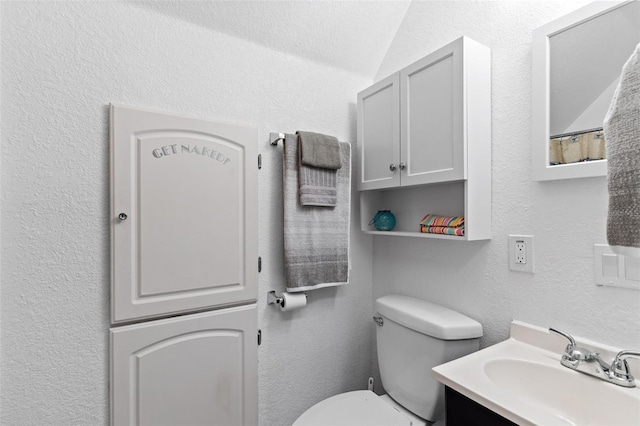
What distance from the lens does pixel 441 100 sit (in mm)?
1295

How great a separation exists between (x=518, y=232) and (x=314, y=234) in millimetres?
856

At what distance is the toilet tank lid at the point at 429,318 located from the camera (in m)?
1.22

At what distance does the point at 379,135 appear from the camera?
1615mm

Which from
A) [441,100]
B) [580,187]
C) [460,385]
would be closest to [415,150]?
[441,100]

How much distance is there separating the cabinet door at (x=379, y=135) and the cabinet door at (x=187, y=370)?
34.4 inches

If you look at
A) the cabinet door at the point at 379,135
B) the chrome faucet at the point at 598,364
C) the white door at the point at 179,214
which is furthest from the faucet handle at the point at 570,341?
the white door at the point at 179,214

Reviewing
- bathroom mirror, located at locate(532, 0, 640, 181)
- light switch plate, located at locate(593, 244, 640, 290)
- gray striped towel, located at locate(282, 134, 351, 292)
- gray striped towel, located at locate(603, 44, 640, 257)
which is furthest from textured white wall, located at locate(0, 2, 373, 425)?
light switch plate, located at locate(593, 244, 640, 290)

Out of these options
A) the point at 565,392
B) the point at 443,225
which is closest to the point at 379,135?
A: the point at 443,225

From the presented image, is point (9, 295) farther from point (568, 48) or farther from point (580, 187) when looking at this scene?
point (568, 48)

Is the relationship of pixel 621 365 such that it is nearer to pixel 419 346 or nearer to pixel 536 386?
pixel 536 386

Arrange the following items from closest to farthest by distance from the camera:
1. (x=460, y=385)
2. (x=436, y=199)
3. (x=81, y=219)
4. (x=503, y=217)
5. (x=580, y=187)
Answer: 1. (x=460, y=385)
2. (x=580, y=187)
3. (x=81, y=219)
4. (x=503, y=217)
5. (x=436, y=199)

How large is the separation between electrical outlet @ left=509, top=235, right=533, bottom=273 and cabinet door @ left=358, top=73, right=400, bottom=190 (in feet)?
1.74

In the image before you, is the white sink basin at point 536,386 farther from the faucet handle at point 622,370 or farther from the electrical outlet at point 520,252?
the electrical outlet at point 520,252

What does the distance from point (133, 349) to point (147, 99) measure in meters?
0.97
